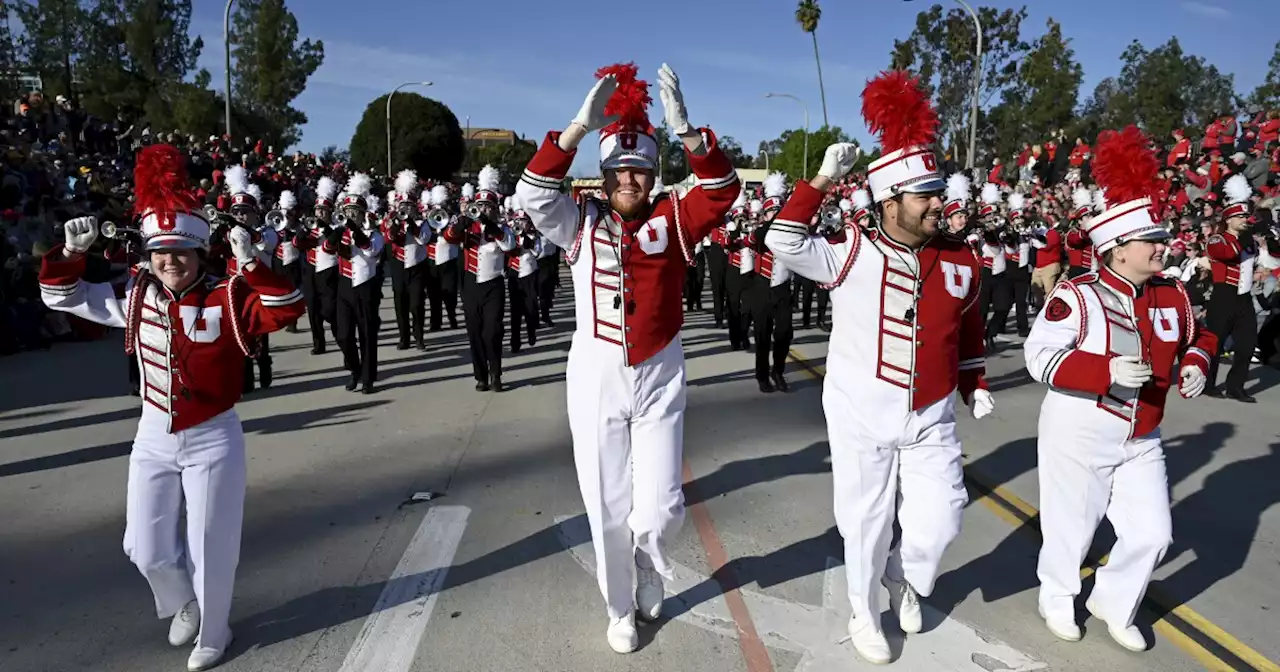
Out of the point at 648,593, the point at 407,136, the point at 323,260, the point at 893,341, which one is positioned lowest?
the point at 648,593

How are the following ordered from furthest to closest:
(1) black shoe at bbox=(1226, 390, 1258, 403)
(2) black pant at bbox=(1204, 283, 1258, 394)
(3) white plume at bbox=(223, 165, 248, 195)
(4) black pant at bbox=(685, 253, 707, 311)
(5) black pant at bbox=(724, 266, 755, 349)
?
(4) black pant at bbox=(685, 253, 707, 311) → (5) black pant at bbox=(724, 266, 755, 349) → (1) black shoe at bbox=(1226, 390, 1258, 403) → (2) black pant at bbox=(1204, 283, 1258, 394) → (3) white plume at bbox=(223, 165, 248, 195)

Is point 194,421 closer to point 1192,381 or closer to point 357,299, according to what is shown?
point 1192,381

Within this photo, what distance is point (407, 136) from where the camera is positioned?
59.0m

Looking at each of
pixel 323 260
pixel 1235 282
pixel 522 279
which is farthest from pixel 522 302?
pixel 1235 282

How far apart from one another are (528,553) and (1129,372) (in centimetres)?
316

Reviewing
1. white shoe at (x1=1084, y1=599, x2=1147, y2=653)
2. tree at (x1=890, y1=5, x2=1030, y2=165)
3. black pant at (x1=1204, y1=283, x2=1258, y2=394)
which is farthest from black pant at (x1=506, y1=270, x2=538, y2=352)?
tree at (x1=890, y1=5, x2=1030, y2=165)

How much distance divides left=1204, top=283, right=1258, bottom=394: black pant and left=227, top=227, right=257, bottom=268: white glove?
9907mm

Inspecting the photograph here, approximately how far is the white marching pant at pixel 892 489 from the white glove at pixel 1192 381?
104 cm

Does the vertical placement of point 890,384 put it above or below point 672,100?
below

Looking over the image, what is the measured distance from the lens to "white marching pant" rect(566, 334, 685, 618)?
3707 mm

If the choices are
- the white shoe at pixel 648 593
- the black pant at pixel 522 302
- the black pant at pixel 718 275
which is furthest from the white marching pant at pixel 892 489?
A: the black pant at pixel 718 275

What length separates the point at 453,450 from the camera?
7152 millimetres

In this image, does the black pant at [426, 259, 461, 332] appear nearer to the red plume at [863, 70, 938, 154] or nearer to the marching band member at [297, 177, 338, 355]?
the marching band member at [297, 177, 338, 355]

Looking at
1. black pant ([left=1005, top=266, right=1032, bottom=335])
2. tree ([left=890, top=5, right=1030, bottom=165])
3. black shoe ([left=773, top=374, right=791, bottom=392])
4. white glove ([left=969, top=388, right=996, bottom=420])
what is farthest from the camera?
tree ([left=890, top=5, right=1030, bottom=165])
